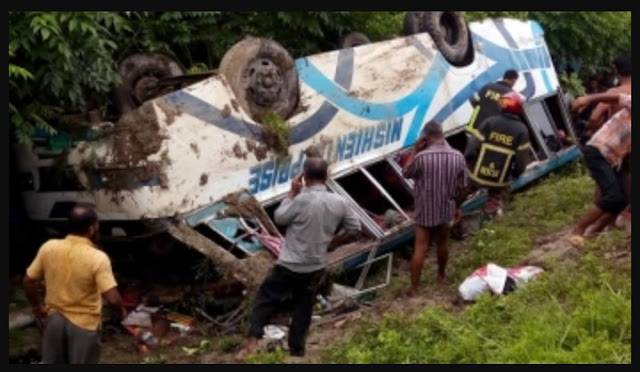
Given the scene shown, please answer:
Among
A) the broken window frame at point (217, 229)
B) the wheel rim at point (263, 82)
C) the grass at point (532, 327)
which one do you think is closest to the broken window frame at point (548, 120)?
the wheel rim at point (263, 82)

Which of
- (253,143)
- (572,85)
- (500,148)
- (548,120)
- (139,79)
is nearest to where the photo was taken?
(253,143)

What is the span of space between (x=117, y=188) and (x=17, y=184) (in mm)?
1229

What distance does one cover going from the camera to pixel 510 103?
25.9ft

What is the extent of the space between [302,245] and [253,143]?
64.7 inches

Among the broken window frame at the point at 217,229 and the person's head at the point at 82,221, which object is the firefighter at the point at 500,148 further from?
the person's head at the point at 82,221

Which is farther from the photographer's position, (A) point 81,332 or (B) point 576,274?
(B) point 576,274

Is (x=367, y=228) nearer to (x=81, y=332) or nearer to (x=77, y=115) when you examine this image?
(x=77, y=115)

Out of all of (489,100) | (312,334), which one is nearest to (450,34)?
(489,100)

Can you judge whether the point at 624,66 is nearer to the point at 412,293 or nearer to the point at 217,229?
the point at 412,293

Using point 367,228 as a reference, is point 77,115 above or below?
above

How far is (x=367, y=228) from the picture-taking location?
732 centimetres

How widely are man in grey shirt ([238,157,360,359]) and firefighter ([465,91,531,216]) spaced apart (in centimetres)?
265

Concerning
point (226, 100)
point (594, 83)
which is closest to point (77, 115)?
point (226, 100)

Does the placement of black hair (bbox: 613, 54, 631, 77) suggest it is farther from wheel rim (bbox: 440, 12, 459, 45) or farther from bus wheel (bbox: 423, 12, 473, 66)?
wheel rim (bbox: 440, 12, 459, 45)
